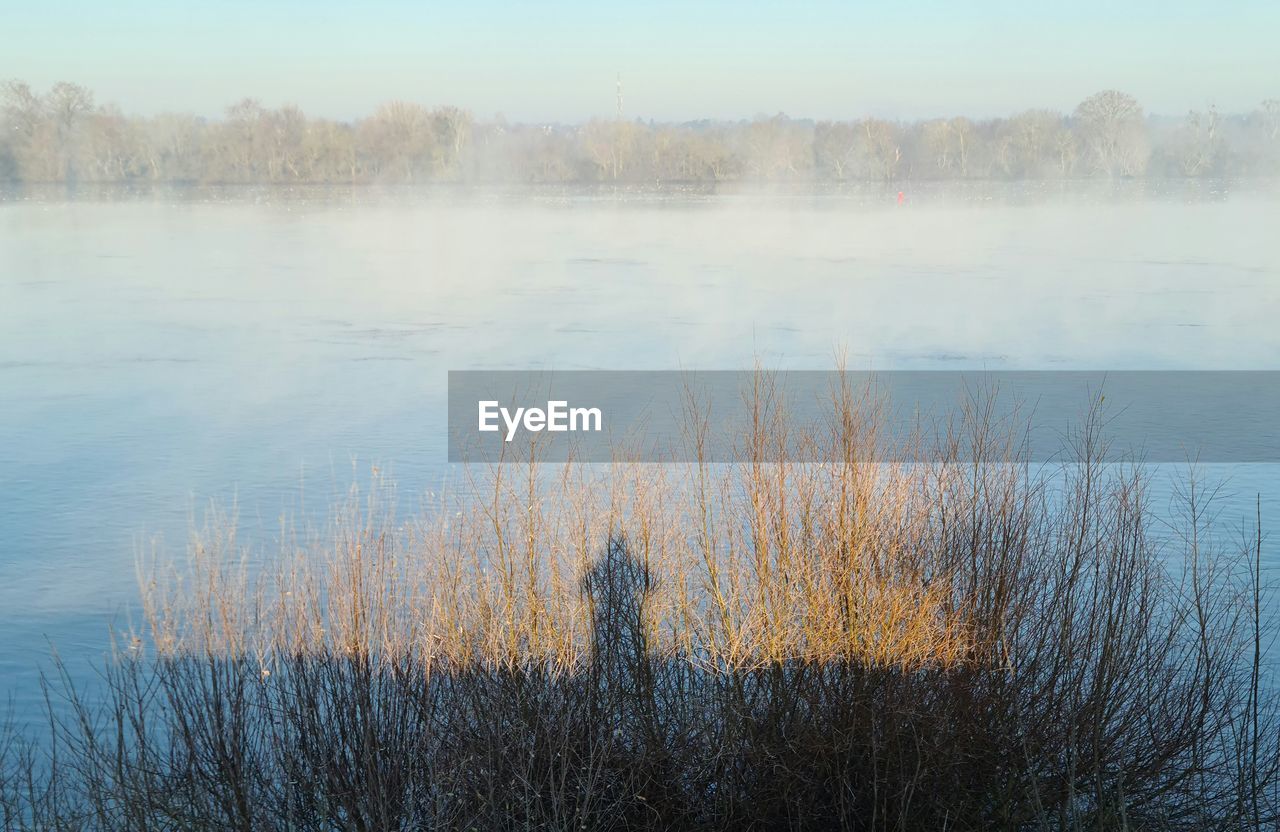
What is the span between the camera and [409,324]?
77.8ft

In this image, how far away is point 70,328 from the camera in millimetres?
22609

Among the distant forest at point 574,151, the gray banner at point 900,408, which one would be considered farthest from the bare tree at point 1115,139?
the gray banner at point 900,408

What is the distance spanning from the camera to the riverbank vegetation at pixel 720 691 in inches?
277

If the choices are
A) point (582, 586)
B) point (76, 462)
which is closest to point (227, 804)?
point (582, 586)

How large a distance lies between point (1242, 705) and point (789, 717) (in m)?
3.25

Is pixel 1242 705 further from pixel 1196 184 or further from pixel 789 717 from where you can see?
pixel 1196 184

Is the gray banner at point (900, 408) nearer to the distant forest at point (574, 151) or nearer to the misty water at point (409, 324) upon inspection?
the misty water at point (409, 324)

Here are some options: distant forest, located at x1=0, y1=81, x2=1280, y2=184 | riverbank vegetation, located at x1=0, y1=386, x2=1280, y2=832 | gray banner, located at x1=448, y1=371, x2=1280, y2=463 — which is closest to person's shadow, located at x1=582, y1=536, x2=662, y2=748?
riverbank vegetation, located at x1=0, y1=386, x2=1280, y2=832

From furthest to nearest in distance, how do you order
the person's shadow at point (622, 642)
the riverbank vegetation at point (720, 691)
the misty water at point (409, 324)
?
the misty water at point (409, 324), the person's shadow at point (622, 642), the riverbank vegetation at point (720, 691)

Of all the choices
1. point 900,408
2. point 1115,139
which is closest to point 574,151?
point 1115,139

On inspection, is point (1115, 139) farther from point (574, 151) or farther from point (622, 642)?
point (622, 642)

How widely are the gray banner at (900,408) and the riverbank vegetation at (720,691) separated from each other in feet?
12.5

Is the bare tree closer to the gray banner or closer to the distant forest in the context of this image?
the distant forest

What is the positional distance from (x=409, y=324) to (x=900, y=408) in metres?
11.2
